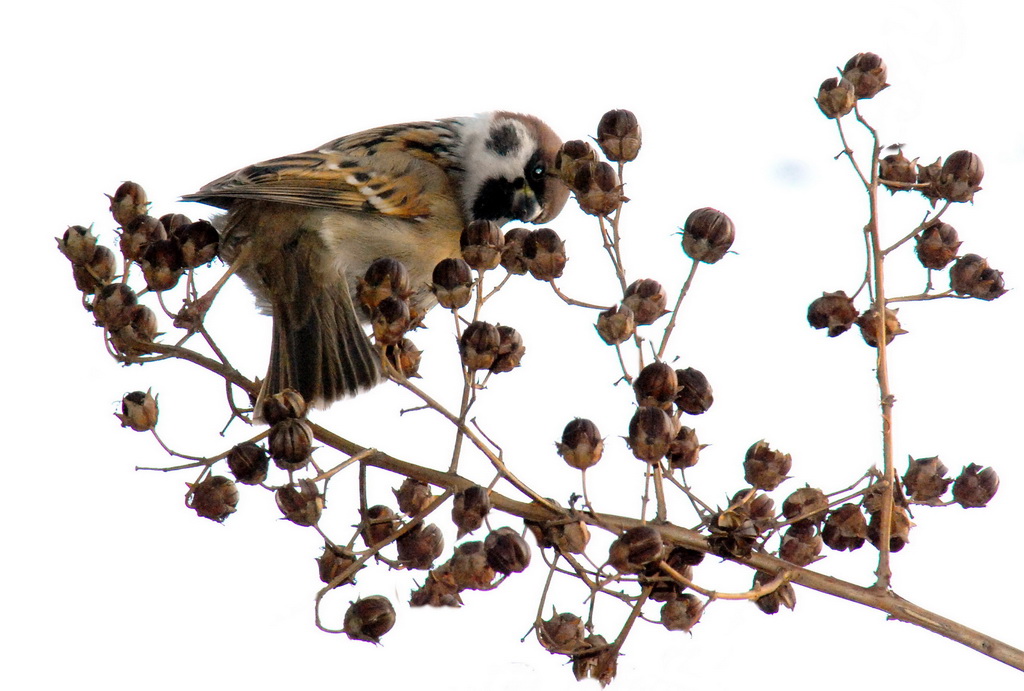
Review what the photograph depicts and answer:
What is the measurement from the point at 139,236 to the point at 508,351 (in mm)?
823

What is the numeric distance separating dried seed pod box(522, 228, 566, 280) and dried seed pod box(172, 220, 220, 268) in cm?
67

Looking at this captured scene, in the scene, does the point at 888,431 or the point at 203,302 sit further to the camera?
the point at 203,302

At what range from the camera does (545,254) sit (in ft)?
6.70

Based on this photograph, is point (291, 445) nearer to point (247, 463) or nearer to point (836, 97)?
point (247, 463)

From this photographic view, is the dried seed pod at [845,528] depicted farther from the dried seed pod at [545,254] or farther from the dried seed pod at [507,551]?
the dried seed pod at [545,254]

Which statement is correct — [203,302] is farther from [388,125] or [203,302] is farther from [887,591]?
[388,125]

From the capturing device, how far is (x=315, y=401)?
106 inches

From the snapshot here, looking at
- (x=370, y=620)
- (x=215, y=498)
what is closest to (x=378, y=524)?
(x=370, y=620)

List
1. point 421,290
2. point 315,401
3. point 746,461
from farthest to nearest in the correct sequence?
point 421,290
point 315,401
point 746,461

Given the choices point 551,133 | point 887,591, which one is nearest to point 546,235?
point 887,591

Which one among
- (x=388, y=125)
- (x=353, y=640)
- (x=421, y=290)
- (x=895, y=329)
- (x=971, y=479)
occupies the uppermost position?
(x=388, y=125)

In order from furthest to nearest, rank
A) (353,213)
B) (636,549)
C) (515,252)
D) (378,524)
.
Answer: (353,213)
(515,252)
(378,524)
(636,549)

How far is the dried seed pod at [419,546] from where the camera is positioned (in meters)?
1.89

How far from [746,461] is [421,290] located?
1.68 m
